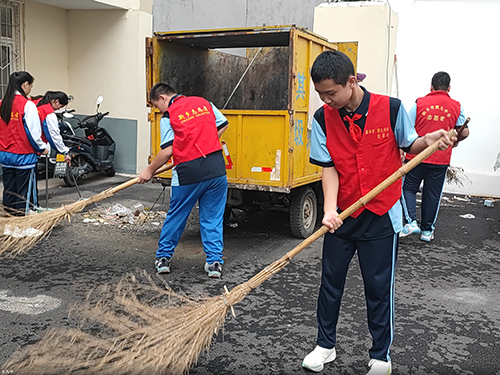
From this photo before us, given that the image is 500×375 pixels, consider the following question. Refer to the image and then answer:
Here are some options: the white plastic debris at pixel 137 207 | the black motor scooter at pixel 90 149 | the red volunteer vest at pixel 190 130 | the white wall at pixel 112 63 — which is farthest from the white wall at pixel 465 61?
the red volunteer vest at pixel 190 130

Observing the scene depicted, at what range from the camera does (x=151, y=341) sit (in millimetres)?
2750

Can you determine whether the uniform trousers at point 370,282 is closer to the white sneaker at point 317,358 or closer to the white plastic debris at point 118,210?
the white sneaker at point 317,358

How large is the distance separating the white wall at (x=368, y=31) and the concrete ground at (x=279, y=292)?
3260mm

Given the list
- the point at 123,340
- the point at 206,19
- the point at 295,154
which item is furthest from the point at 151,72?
the point at 206,19

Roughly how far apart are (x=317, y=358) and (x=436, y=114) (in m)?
3.57

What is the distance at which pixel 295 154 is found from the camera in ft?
17.3

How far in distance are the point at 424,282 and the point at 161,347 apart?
2.74 meters

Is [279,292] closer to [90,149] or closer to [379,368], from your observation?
[379,368]

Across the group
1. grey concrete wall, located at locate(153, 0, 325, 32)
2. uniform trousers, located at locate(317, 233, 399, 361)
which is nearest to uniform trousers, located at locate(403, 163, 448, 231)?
uniform trousers, located at locate(317, 233, 399, 361)

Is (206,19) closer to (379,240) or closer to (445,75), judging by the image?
(445,75)

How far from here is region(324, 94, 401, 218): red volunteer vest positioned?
105 inches

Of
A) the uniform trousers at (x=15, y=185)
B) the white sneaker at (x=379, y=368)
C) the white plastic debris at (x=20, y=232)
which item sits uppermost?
the uniform trousers at (x=15, y=185)

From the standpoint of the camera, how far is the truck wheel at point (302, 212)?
5.69 meters

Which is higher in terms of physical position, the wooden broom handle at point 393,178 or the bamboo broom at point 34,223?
the wooden broom handle at point 393,178
